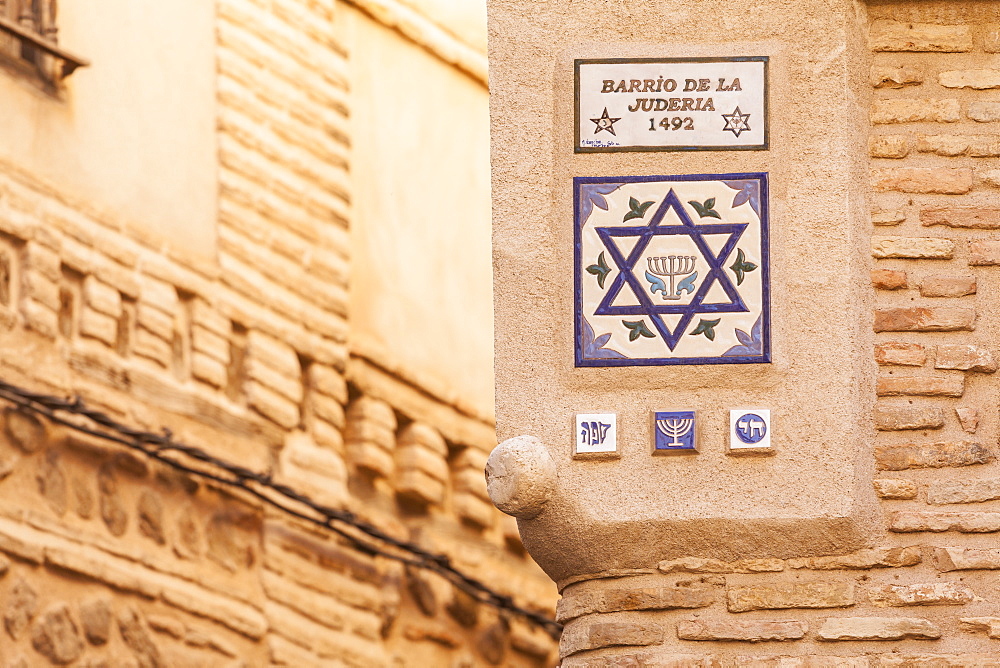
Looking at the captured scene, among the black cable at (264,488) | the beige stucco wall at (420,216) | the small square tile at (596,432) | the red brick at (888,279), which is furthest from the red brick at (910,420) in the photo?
the beige stucco wall at (420,216)

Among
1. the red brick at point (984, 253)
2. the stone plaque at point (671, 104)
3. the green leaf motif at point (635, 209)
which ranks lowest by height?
the red brick at point (984, 253)

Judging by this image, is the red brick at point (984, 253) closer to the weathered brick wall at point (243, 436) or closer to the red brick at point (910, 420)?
the red brick at point (910, 420)

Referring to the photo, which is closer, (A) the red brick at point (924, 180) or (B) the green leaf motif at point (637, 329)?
(B) the green leaf motif at point (637, 329)

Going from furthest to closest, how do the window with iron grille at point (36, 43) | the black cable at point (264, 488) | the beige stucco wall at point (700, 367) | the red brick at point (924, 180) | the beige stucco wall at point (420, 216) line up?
the beige stucco wall at point (420, 216), the window with iron grille at point (36, 43), the black cable at point (264, 488), the red brick at point (924, 180), the beige stucco wall at point (700, 367)

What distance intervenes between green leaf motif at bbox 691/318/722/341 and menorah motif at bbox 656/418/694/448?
229 mm

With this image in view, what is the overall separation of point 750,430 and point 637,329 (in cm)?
40

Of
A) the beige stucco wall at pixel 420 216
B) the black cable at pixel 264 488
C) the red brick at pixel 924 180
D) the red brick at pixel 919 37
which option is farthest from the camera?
the beige stucco wall at pixel 420 216

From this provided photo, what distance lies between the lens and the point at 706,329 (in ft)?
19.7

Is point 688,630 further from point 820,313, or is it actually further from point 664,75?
point 664,75

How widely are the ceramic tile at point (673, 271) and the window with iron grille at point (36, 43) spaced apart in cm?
338

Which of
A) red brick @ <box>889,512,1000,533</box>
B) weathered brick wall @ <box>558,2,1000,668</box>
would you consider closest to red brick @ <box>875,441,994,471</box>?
weathered brick wall @ <box>558,2,1000,668</box>

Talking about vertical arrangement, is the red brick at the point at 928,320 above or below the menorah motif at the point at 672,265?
below

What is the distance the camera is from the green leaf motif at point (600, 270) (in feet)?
19.8

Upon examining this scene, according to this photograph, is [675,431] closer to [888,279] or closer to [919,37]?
[888,279]
